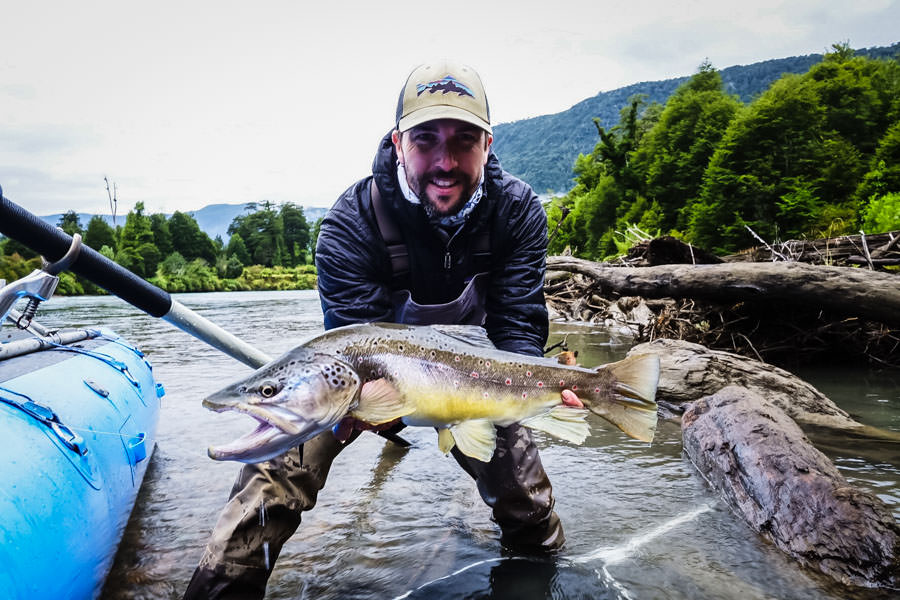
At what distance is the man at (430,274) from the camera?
3143 millimetres

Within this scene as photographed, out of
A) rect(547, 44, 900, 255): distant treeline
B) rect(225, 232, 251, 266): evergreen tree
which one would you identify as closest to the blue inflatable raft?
rect(547, 44, 900, 255): distant treeline

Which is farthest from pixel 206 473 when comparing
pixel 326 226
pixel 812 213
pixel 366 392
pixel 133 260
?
pixel 133 260

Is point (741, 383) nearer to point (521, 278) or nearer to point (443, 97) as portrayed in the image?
point (521, 278)

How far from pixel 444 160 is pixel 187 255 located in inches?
3784

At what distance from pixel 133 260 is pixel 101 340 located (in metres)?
83.7

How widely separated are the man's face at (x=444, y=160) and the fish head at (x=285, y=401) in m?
1.45

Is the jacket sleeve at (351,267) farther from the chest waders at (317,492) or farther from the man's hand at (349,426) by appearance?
the man's hand at (349,426)

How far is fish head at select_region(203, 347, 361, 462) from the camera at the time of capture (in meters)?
2.27

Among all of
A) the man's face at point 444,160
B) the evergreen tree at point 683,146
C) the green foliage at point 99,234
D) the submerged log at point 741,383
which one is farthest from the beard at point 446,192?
the green foliage at point 99,234

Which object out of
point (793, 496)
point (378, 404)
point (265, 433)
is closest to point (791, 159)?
point (793, 496)

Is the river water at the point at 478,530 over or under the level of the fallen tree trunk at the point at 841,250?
under

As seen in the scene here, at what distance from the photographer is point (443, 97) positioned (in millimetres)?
3326

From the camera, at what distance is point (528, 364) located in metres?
3.10

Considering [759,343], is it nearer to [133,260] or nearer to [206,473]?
[206,473]
